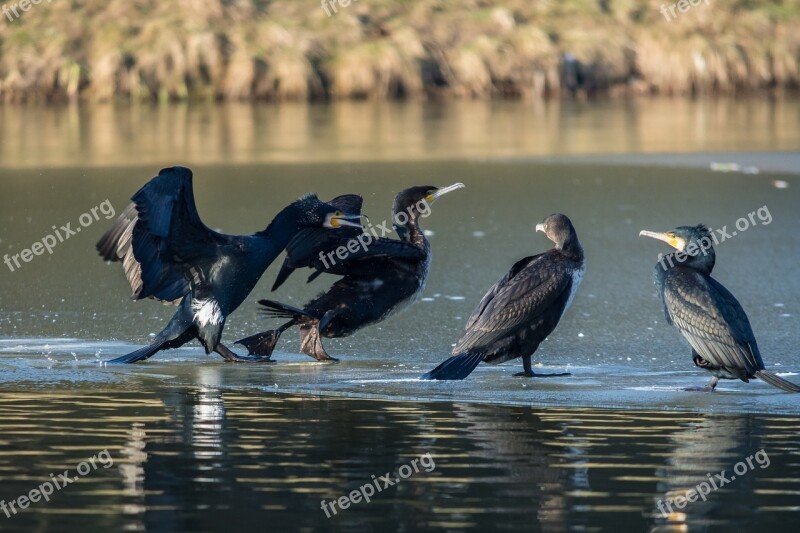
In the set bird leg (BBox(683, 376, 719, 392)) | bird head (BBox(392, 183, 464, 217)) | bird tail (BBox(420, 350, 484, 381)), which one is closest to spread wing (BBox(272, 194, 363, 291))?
bird head (BBox(392, 183, 464, 217))

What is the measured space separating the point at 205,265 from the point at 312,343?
0.71 m

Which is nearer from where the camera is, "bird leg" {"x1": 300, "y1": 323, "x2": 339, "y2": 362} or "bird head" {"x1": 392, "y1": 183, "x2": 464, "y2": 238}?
"bird leg" {"x1": 300, "y1": 323, "x2": 339, "y2": 362}

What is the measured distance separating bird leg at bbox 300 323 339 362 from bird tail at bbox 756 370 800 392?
7.47ft

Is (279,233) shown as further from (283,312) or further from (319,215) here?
(283,312)

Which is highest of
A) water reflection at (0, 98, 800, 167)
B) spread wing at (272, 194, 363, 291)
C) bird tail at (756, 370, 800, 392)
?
spread wing at (272, 194, 363, 291)

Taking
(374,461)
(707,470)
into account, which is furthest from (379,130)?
(707,470)

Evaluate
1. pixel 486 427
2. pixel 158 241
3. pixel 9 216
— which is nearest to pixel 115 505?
pixel 486 427

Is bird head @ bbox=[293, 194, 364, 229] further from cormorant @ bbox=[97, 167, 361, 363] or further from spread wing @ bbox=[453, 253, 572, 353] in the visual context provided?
spread wing @ bbox=[453, 253, 572, 353]

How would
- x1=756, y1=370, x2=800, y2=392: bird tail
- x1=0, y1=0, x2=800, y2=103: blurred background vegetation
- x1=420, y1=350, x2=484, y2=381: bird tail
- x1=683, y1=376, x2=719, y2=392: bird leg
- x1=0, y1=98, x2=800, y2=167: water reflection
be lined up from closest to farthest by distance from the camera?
x1=756, y1=370, x2=800, y2=392: bird tail
x1=683, y1=376, x2=719, y2=392: bird leg
x1=420, y1=350, x2=484, y2=381: bird tail
x1=0, y1=98, x2=800, y2=167: water reflection
x1=0, y1=0, x2=800, y2=103: blurred background vegetation

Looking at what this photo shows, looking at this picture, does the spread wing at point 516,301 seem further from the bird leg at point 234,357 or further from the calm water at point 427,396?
the bird leg at point 234,357

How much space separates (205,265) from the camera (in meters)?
7.75

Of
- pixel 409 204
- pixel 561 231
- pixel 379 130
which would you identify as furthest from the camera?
pixel 379 130

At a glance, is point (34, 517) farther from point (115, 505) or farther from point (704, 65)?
point (704, 65)

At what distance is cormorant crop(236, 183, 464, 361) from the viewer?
25.7 ft
